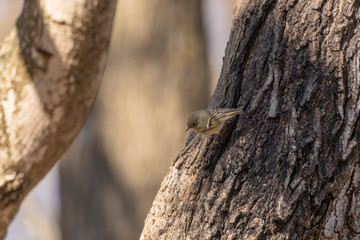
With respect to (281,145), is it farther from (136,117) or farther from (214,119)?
(136,117)

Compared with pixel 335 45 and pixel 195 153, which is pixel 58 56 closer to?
pixel 195 153

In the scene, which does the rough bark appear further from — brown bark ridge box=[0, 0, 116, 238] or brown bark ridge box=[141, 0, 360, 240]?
brown bark ridge box=[141, 0, 360, 240]

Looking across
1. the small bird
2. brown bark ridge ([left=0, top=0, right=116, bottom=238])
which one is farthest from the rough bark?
the small bird

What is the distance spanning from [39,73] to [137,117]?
8.86 ft

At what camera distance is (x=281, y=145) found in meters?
2.09

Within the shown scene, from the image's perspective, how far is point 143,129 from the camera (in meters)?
5.88

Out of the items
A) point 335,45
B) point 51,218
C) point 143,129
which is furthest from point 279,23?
point 51,218

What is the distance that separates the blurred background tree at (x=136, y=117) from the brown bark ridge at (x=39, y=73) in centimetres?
259

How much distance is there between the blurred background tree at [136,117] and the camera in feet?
19.3

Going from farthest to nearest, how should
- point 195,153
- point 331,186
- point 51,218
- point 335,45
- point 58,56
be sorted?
point 51,218
point 58,56
point 195,153
point 335,45
point 331,186

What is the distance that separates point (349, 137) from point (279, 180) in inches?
13.6

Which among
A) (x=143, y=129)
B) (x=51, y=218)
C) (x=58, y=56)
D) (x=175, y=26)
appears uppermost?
(x=175, y=26)

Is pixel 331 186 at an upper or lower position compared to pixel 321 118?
lower

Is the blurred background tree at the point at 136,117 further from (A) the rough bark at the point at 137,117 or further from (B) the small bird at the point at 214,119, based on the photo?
(B) the small bird at the point at 214,119
